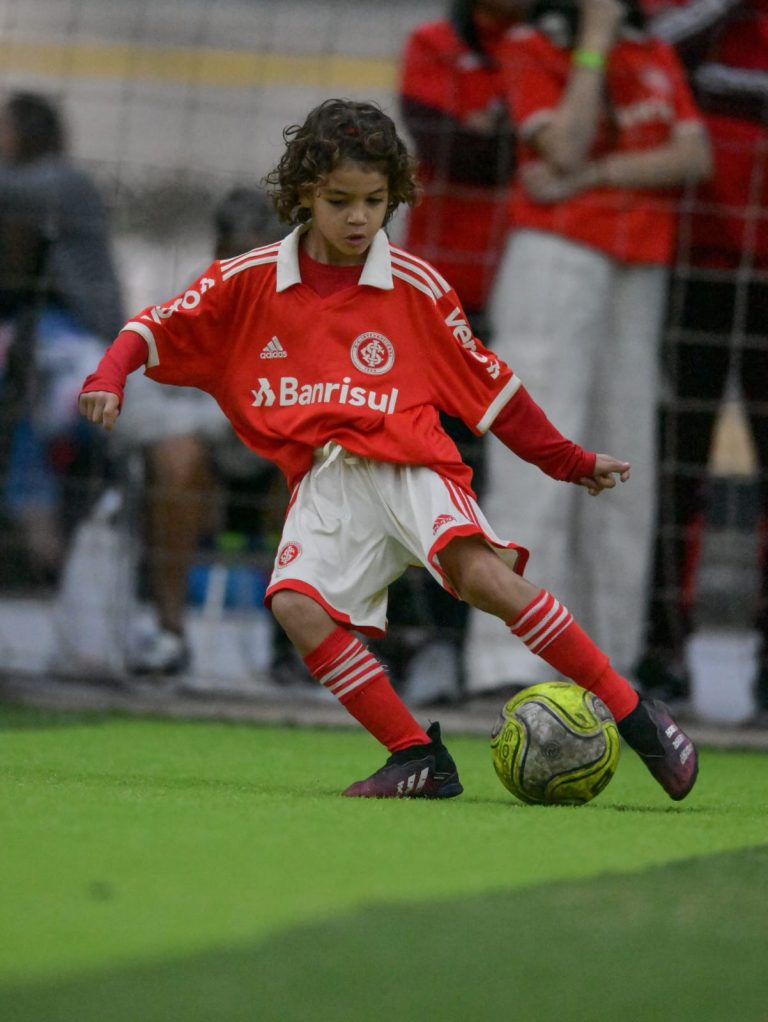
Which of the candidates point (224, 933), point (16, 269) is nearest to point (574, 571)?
point (16, 269)

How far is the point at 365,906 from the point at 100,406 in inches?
60.0

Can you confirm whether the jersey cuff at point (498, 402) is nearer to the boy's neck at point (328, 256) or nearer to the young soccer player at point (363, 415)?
the young soccer player at point (363, 415)

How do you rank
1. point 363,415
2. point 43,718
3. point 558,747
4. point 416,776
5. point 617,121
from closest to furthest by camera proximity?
1. point 558,747
2. point 416,776
3. point 363,415
4. point 43,718
5. point 617,121

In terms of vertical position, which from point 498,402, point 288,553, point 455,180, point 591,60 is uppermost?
point 591,60

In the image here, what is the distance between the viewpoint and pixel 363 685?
147 inches

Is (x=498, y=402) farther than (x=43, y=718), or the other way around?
(x=43, y=718)

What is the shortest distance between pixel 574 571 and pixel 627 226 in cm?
122

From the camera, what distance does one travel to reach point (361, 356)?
3.89 meters

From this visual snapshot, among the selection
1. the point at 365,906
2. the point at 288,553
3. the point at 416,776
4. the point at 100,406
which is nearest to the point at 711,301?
the point at 288,553

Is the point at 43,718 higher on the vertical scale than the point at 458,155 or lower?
lower

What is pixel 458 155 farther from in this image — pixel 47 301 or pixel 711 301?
pixel 47 301

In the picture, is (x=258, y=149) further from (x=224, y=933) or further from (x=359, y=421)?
(x=224, y=933)

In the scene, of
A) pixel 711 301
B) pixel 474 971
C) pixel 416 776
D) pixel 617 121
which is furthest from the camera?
pixel 711 301

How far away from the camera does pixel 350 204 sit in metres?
3.79
